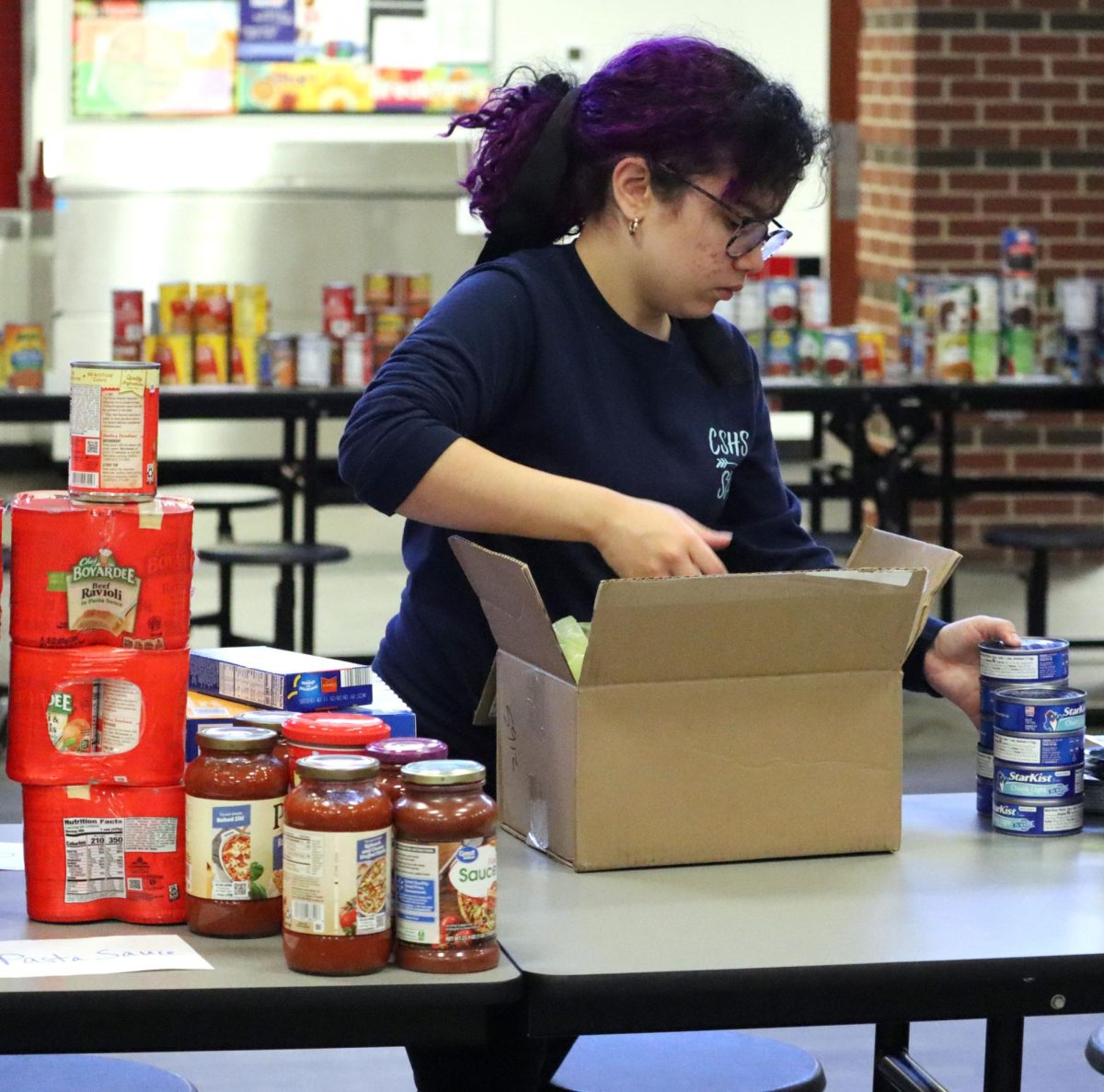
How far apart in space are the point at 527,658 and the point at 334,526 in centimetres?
716

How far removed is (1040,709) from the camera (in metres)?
2.12

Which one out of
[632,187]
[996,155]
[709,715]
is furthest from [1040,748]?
[996,155]

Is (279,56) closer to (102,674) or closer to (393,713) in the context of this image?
(393,713)

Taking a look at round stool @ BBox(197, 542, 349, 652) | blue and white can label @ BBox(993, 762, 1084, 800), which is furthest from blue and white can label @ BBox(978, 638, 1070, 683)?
round stool @ BBox(197, 542, 349, 652)

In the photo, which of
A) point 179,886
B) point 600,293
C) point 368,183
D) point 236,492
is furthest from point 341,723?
point 368,183

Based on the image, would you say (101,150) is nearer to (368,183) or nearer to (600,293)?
(368,183)

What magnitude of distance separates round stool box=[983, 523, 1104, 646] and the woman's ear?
3692mm

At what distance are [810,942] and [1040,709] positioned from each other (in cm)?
47

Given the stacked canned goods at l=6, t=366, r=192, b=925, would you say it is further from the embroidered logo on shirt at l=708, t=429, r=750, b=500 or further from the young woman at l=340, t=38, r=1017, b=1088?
the embroidered logo on shirt at l=708, t=429, r=750, b=500

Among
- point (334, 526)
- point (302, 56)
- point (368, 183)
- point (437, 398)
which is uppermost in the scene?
point (302, 56)

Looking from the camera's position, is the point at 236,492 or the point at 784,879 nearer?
the point at 784,879

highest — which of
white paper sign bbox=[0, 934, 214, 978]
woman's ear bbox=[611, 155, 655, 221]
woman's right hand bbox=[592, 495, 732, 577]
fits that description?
woman's ear bbox=[611, 155, 655, 221]

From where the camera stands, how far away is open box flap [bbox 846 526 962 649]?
2.11 metres

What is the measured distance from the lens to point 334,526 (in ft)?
29.9
